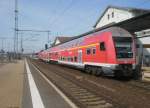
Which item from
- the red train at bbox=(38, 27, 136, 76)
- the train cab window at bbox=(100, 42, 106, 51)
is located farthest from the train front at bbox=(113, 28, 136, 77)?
the train cab window at bbox=(100, 42, 106, 51)

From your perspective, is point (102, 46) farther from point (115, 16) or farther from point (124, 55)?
point (115, 16)

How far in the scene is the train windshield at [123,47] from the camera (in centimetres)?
1923

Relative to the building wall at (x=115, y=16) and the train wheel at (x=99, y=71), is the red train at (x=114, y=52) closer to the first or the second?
the train wheel at (x=99, y=71)

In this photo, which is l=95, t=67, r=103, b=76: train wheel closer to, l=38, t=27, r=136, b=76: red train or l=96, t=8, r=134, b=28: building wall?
l=38, t=27, r=136, b=76: red train

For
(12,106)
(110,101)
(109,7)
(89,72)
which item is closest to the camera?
(12,106)

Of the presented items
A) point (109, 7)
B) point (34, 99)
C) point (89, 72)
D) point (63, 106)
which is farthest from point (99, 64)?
point (109, 7)

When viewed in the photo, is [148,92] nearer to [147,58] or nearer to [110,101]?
[110,101]

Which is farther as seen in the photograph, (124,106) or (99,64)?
(99,64)

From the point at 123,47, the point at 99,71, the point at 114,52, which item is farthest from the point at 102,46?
the point at 99,71

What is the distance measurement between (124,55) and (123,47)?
546mm

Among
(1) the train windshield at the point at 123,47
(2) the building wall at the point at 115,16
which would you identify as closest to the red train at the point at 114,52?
(1) the train windshield at the point at 123,47

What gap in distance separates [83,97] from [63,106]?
8.99 ft

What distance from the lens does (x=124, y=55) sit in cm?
1930

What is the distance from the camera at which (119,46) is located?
19391 mm
